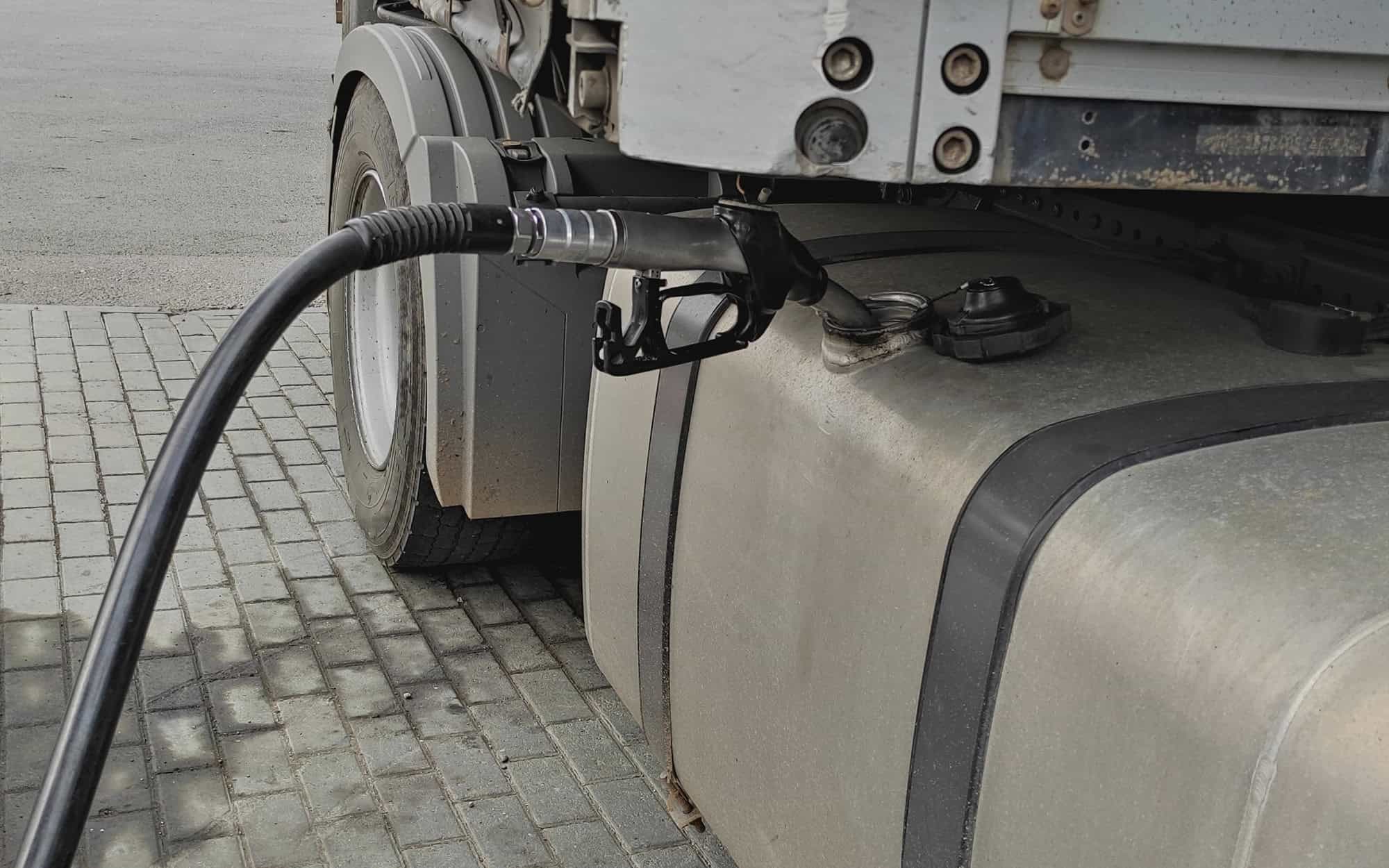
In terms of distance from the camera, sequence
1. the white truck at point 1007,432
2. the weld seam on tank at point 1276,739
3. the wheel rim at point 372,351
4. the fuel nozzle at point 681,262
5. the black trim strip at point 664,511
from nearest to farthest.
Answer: the weld seam on tank at point 1276,739 → the white truck at point 1007,432 → the fuel nozzle at point 681,262 → the black trim strip at point 664,511 → the wheel rim at point 372,351

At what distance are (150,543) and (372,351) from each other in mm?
2566

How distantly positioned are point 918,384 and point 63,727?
1.09 meters

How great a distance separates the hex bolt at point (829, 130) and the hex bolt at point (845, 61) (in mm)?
29

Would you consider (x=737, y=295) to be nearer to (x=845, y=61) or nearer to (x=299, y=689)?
(x=845, y=61)

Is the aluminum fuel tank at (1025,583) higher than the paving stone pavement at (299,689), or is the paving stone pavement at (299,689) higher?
the aluminum fuel tank at (1025,583)

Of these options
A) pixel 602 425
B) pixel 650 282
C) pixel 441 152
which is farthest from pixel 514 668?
pixel 650 282

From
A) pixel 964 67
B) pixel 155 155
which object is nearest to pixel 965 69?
pixel 964 67

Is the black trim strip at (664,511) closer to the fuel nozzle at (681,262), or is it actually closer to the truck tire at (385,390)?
the fuel nozzle at (681,262)

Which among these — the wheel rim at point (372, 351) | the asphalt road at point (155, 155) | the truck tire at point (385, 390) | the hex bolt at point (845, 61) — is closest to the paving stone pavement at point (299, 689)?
the truck tire at point (385, 390)

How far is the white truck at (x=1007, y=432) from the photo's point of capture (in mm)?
1300

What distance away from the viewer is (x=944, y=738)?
1.60 metres

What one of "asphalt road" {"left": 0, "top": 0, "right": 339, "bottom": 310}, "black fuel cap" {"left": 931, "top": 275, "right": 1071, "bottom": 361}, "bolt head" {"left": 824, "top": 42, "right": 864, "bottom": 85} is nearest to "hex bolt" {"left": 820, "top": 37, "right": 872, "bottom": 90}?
"bolt head" {"left": 824, "top": 42, "right": 864, "bottom": 85}

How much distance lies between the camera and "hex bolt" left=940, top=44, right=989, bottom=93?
1.41m

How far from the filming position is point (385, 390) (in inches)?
154
